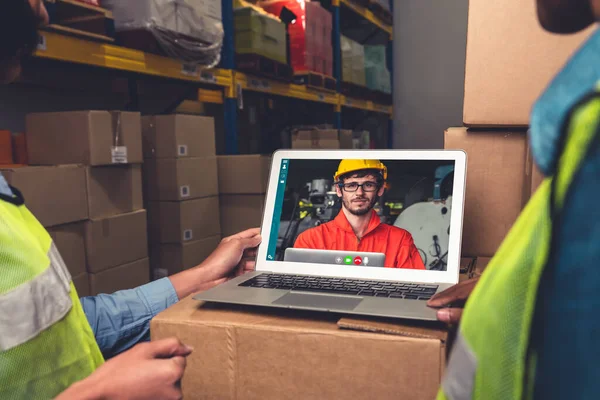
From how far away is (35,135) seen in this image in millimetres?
1637

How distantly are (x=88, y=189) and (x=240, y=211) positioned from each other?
2.66 feet

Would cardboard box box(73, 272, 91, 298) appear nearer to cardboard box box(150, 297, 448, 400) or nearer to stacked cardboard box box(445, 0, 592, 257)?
cardboard box box(150, 297, 448, 400)

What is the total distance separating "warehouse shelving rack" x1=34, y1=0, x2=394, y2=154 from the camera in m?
1.60

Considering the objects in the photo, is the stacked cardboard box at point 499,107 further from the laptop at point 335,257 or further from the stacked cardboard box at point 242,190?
the stacked cardboard box at point 242,190

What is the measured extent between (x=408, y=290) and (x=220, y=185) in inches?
66.3

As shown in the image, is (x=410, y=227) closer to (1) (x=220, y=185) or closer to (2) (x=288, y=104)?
(1) (x=220, y=185)

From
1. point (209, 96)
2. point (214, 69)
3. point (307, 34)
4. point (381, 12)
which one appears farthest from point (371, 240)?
point (381, 12)

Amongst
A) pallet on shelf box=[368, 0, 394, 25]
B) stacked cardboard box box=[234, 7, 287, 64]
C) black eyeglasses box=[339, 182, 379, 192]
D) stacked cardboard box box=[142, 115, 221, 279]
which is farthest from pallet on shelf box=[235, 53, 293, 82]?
black eyeglasses box=[339, 182, 379, 192]

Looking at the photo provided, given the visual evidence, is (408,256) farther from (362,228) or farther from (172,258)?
(172,258)

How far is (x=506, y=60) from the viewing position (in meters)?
0.87

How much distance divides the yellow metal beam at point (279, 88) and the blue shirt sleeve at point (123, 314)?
1711mm

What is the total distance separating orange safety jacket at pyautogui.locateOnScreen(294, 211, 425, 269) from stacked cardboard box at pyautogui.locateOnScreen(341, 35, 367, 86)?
2.78 m

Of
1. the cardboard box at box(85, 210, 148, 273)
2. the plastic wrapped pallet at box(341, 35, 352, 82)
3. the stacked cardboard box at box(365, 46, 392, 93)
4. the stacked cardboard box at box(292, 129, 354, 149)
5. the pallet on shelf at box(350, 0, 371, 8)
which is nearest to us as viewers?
the cardboard box at box(85, 210, 148, 273)

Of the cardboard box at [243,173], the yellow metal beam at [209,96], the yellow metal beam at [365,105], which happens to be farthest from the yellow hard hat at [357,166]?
the yellow metal beam at [365,105]
